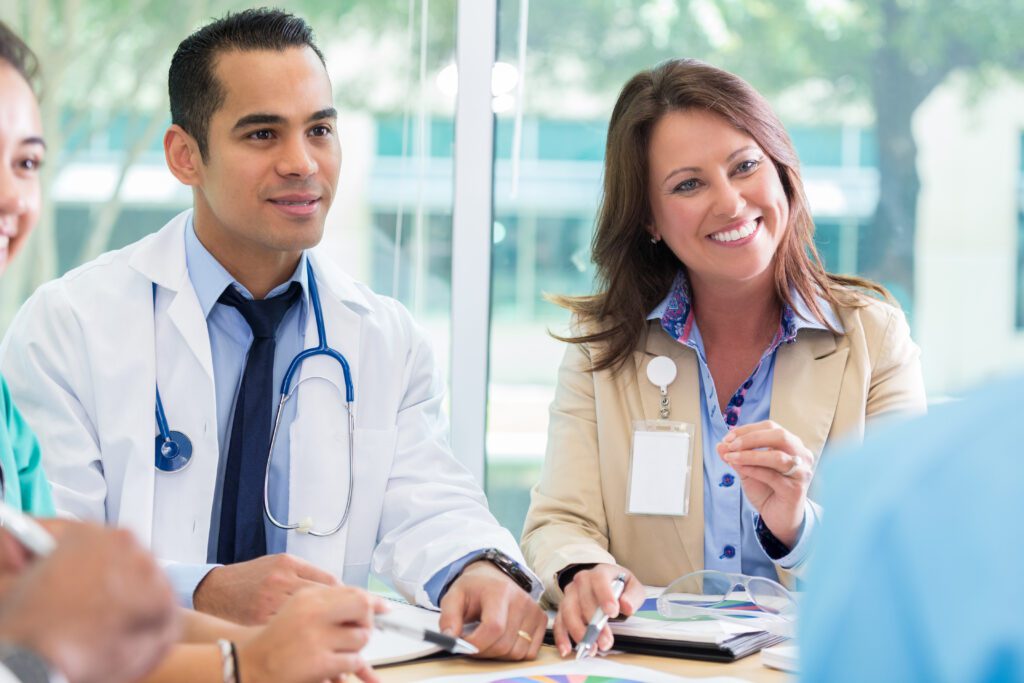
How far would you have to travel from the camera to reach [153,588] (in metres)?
0.48

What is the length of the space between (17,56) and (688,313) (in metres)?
1.32

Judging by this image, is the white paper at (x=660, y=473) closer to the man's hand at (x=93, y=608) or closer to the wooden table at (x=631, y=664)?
the wooden table at (x=631, y=664)

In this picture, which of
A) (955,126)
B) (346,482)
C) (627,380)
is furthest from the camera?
(955,126)

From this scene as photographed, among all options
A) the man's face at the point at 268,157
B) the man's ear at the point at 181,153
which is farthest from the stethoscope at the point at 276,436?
the man's ear at the point at 181,153

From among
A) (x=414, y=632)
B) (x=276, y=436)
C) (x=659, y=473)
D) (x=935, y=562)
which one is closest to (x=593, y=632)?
(x=414, y=632)

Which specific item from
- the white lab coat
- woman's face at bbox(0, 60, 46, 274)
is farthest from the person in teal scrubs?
the white lab coat

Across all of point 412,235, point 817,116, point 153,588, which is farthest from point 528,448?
point 153,588

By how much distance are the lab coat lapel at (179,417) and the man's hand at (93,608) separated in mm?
1353

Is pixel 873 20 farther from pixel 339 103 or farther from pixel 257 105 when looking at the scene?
pixel 257 105

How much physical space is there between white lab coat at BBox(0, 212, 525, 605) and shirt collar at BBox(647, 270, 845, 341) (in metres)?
0.48

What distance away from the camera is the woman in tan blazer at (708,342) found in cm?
194

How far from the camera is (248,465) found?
184cm

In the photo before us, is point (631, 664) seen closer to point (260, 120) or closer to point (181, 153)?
point (260, 120)

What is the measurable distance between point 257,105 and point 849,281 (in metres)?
1.20
